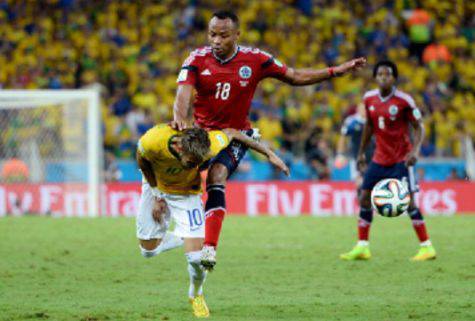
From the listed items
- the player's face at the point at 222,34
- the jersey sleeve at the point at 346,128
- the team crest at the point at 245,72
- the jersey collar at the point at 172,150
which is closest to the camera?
the jersey collar at the point at 172,150

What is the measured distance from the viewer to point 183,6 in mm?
26562

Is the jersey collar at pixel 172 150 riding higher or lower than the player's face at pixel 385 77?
lower

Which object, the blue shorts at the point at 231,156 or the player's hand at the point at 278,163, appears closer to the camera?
the player's hand at the point at 278,163

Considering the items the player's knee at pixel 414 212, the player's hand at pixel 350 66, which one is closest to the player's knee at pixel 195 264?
the player's hand at pixel 350 66

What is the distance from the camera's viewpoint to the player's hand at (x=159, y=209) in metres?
8.61

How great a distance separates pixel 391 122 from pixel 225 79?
3838 millimetres

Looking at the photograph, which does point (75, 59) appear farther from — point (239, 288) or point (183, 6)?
point (239, 288)

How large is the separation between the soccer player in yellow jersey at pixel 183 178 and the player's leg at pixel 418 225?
4052 mm

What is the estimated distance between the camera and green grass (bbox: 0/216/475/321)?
8.22 metres

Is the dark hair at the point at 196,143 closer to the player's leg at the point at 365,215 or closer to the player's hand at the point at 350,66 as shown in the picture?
the player's hand at the point at 350,66

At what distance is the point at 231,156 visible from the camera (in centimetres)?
887

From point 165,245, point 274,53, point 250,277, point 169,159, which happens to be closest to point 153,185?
point 169,159

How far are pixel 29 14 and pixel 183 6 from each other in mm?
3908

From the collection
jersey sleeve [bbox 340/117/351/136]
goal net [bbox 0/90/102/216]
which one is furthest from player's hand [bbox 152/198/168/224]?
goal net [bbox 0/90/102/216]
